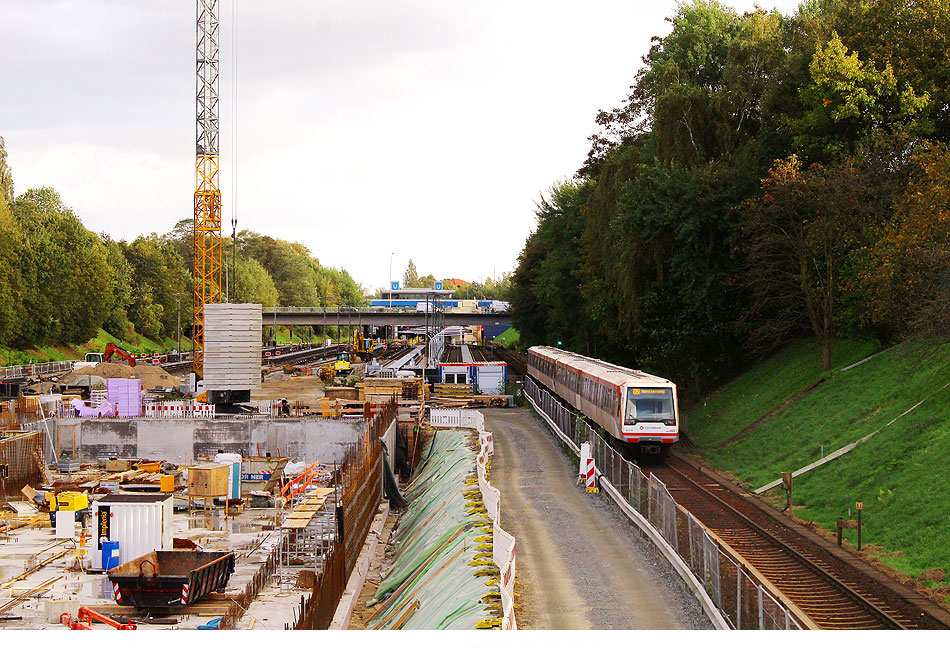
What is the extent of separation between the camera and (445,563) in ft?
61.8

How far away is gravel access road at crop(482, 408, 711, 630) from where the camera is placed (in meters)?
15.3

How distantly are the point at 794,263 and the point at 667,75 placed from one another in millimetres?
13084

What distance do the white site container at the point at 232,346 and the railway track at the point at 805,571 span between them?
28621 millimetres

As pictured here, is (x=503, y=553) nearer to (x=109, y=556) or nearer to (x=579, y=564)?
(x=579, y=564)

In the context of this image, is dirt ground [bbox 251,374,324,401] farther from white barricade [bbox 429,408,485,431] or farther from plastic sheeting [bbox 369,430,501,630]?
plastic sheeting [bbox 369,430,501,630]

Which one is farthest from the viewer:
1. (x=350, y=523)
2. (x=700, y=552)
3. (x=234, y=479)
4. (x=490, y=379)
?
(x=490, y=379)

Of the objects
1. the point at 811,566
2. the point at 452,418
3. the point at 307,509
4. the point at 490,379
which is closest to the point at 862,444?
the point at 811,566

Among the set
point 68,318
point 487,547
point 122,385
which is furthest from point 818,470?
point 68,318

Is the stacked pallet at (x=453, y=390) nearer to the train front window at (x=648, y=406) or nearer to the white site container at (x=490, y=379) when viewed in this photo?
the white site container at (x=490, y=379)

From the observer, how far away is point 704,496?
2602 centimetres

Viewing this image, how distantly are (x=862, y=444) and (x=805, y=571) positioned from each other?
866 centimetres

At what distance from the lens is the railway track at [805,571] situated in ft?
51.8
